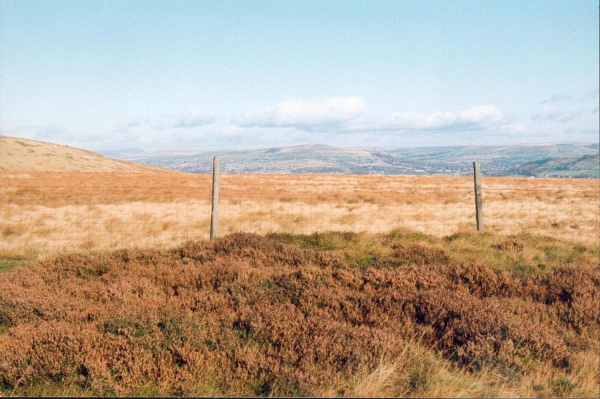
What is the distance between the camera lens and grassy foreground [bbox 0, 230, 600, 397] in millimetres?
3957

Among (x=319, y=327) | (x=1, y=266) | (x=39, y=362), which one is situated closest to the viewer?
(x=39, y=362)

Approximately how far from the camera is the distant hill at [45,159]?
91125 mm

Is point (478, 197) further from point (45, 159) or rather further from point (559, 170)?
point (45, 159)

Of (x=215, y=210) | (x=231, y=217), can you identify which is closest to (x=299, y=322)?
(x=215, y=210)

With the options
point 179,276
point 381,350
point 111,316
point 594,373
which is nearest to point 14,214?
point 179,276

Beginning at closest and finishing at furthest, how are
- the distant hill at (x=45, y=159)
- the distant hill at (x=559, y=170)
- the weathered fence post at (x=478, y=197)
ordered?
the weathered fence post at (x=478, y=197)
the distant hill at (x=559, y=170)
the distant hill at (x=45, y=159)

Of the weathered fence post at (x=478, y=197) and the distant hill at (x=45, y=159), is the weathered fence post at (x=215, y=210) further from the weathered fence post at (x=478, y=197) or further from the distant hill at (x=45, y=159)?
the distant hill at (x=45, y=159)

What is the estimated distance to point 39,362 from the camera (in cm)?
430

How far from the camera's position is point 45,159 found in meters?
101

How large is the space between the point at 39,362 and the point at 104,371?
0.79 metres

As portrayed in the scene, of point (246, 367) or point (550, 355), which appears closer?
point (246, 367)

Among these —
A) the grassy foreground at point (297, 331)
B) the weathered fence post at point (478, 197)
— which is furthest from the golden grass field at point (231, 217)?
the grassy foreground at point (297, 331)

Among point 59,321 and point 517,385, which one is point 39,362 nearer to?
point 59,321

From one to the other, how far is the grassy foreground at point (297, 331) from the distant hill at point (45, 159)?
9045cm
